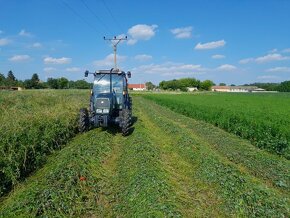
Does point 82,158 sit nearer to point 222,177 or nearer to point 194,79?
point 222,177

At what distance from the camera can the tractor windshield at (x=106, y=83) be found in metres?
13.8

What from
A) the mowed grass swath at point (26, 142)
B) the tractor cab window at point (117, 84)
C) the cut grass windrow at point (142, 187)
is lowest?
the cut grass windrow at point (142, 187)

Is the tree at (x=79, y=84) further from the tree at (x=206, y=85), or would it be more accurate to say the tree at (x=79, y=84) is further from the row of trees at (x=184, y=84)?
the tree at (x=206, y=85)

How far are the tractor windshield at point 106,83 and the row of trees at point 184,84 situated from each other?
139048 millimetres

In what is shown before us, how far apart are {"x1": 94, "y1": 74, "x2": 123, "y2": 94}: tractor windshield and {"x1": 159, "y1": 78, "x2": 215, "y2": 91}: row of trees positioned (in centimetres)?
13905

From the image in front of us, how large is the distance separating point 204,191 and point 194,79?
545ft

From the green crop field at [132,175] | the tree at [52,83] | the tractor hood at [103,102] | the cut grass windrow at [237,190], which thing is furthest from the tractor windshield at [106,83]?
the tree at [52,83]

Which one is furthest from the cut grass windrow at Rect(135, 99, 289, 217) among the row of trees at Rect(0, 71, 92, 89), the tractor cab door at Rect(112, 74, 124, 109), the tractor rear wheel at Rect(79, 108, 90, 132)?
the row of trees at Rect(0, 71, 92, 89)

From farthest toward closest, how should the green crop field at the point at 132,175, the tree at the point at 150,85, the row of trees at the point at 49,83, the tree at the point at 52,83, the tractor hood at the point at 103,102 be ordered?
the tree at the point at 150,85 < the tree at the point at 52,83 < the row of trees at the point at 49,83 < the tractor hood at the point at 103,102 < the green crop field at the point at 132,175

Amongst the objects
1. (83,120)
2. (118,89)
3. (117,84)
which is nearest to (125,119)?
(118,89)

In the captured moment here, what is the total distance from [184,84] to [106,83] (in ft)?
488

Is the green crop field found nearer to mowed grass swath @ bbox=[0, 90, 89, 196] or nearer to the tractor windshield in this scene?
mowed grass swath @ bbox=[0, 90, 89, 196]

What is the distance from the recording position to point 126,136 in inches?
535

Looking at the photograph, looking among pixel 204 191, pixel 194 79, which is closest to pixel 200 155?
pixel 204 191
